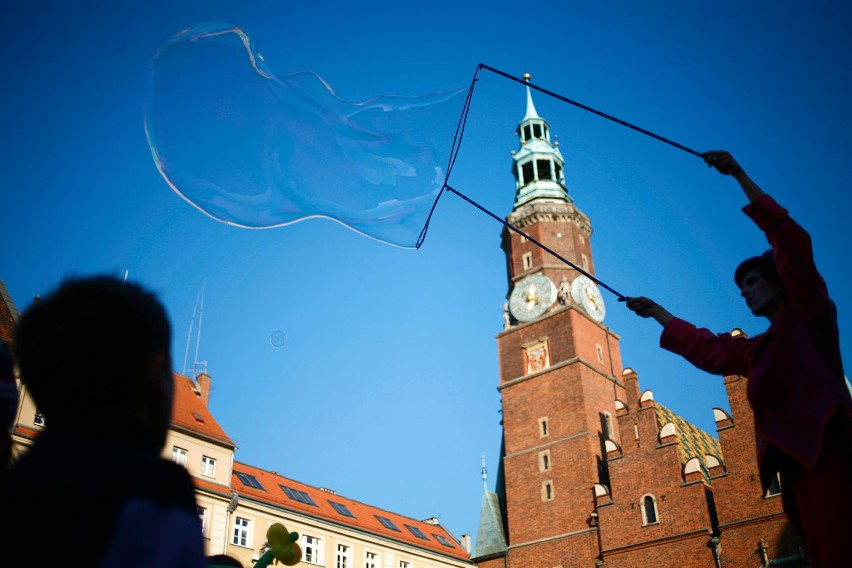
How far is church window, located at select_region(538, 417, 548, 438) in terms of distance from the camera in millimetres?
33938

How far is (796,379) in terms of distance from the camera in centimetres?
405

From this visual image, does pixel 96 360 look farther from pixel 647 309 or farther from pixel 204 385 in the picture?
pixel 204 385

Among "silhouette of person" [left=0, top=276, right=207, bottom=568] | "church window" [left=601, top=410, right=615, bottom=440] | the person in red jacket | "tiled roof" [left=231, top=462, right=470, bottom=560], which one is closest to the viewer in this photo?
"silhouette of person" [left=0, top=276, right=207, bottom=568]

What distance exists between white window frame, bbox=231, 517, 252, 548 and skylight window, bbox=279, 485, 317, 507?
409cm

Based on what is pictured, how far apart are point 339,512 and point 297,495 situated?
2155mm

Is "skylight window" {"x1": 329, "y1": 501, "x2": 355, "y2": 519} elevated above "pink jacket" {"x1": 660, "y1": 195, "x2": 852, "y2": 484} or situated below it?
above

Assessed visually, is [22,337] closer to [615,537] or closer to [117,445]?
[117,445]

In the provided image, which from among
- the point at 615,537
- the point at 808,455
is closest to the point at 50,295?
the point at 808,455

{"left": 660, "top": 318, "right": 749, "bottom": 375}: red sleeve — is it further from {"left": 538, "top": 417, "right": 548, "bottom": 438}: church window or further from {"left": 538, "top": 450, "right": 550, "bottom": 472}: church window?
{"left": 538, "top": 417, "right": 548, "bottom": 438}: church window

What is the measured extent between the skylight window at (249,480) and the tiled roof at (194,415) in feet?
6.86

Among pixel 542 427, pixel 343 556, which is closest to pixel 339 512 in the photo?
pixel 343 556

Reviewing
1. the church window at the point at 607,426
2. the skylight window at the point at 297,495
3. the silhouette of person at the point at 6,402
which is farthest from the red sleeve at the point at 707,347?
the church window at the point at 607,426

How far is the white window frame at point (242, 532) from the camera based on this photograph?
27.1 metres

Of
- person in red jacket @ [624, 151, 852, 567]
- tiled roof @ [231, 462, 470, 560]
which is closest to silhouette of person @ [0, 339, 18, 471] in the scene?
person in red jacket @ [624, 151, 852, 567]
